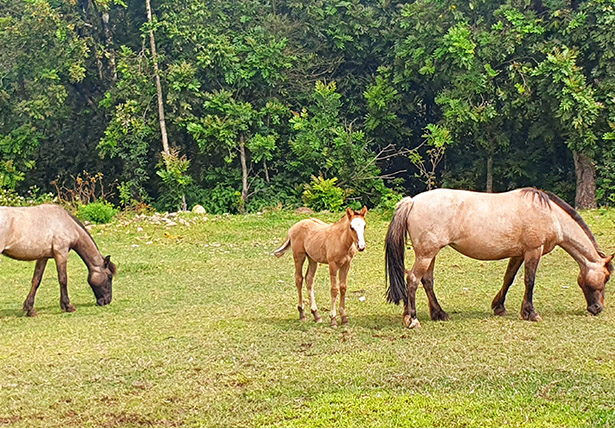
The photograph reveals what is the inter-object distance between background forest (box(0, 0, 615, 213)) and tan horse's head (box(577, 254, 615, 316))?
10.5 m

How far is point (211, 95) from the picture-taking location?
2106 centimetres

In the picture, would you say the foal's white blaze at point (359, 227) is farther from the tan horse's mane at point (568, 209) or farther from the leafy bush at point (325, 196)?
the leafy bush at point (325, 196)

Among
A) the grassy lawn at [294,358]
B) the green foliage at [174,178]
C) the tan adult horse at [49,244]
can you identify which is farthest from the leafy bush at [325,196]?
the tan adult horse at [49,244]

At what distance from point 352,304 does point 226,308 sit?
173 centimetres

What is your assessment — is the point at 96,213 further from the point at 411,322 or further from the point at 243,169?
the point at 411,322

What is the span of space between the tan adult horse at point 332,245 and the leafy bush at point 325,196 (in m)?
11.1

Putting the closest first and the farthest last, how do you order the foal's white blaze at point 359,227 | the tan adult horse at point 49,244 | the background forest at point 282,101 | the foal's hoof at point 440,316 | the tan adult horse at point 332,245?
1. the foal's white blaze at point 359,227
2. the tan adult horse at point 332,245
3. the foal's hoof at point 440,316
4. the tan adult horse at point 49,244
5. the background forest at point 282,101

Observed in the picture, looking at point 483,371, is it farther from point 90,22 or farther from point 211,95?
point 90,22

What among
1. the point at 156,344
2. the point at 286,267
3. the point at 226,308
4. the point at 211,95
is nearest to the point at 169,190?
the point at 211,95

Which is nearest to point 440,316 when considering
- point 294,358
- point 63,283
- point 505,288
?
point 505,288

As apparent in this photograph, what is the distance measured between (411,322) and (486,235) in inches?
52.9

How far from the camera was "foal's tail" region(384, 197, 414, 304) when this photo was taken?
775 cm

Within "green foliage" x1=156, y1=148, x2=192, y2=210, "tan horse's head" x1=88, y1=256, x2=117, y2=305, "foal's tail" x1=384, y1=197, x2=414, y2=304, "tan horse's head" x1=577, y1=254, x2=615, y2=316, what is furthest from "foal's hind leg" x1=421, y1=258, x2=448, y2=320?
"green foliage" x1=156, y1=148, x2=192, y2=210

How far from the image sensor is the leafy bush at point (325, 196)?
63.4 ft
